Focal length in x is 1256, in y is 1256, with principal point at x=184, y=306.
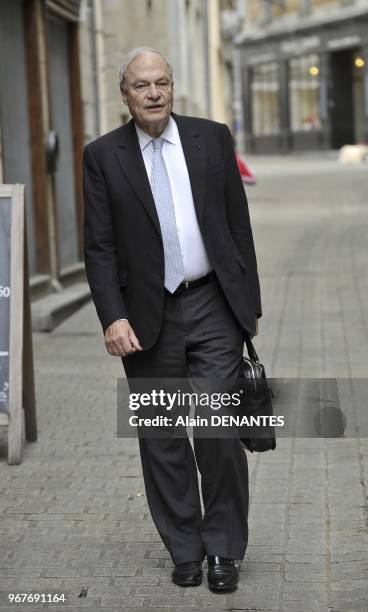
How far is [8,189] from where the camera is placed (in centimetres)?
652

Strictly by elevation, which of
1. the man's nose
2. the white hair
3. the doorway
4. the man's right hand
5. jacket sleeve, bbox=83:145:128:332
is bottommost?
the man's right hand

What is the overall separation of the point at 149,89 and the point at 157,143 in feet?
0.67

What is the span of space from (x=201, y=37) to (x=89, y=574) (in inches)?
906

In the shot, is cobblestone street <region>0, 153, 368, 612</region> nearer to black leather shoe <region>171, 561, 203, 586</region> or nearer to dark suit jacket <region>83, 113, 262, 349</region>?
black leather shoe <region>171, 561, 203, 586</region>

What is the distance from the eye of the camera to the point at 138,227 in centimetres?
422

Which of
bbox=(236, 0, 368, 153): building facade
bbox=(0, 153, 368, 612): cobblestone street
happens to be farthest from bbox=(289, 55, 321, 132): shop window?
bbox=(0, 153, 368, 612): cobblestone street

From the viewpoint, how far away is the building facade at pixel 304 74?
152 ft

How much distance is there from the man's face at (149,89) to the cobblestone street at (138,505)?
1633 millimetres

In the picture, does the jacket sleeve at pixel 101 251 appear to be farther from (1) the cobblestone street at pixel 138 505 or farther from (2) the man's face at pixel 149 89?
(1) the cobblestone street at pixel 138 505

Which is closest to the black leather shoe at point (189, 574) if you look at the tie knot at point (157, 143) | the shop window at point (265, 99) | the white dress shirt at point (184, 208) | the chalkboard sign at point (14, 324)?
the white dress shirt at point (184, 208)

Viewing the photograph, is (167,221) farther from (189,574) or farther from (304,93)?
(304,93)

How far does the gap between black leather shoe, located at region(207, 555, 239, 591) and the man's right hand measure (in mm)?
783

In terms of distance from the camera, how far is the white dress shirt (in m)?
4.24

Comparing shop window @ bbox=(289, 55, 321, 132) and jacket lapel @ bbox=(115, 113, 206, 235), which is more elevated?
shop window @ bbox=(289, 55, 321, 132)
